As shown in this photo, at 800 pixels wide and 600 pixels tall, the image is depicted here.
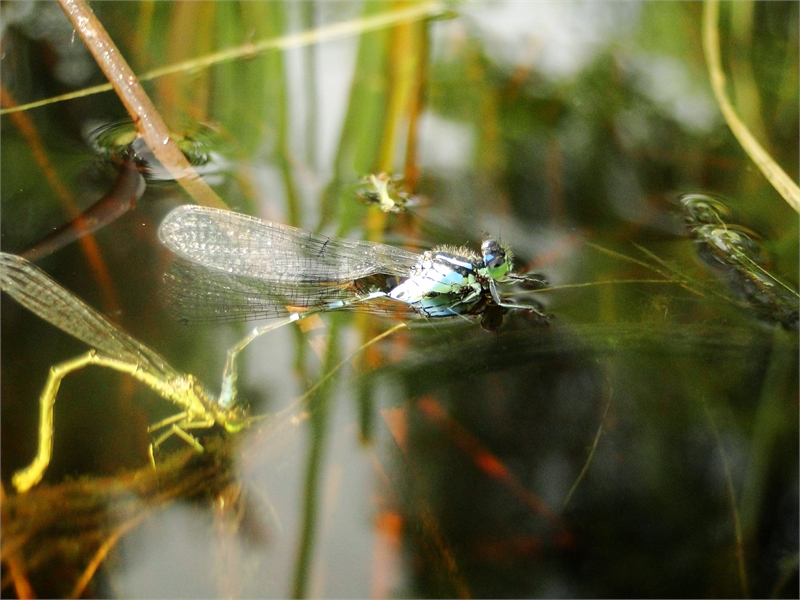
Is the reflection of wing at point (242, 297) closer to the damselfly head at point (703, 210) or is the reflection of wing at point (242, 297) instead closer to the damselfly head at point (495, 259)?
the damselfly head at point (495, 259)

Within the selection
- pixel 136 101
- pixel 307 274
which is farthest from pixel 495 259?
pixel 136 101

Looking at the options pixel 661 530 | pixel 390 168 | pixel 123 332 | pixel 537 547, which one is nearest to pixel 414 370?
pixel 537 547

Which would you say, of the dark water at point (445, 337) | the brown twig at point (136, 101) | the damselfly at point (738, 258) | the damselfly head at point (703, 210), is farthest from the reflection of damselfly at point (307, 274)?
the damselfly head at point (703, 210)

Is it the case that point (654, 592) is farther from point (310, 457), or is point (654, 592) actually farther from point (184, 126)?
point (184, 126)

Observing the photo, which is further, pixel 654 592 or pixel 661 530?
pixel 661 530

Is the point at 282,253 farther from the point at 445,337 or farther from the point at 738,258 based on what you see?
the point at 738,258

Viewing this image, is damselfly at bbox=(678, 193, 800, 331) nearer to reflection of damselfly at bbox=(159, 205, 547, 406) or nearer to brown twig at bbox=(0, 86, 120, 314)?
reflection of damselfly at bbox=(159, 205, 547, 406)
